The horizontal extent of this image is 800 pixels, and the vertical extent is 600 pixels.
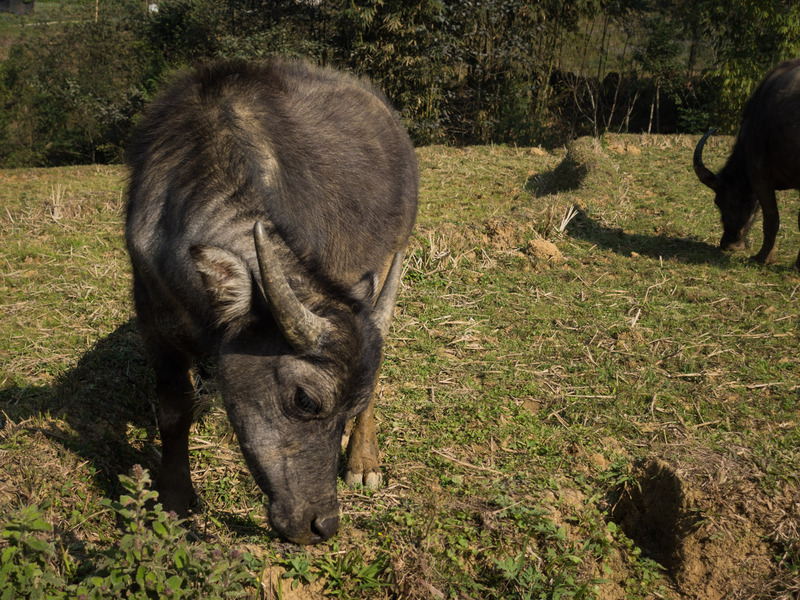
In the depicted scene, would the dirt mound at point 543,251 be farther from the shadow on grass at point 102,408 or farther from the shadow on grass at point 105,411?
the shadow on grass at point 102,408

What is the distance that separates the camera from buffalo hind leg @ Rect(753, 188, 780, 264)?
623 cm

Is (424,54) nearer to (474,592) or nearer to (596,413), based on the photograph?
(596,413)

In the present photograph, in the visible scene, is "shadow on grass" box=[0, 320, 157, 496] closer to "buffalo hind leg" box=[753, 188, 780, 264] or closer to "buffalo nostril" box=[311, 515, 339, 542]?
"buffalo nostril" box=[311, 515, 339, 542]

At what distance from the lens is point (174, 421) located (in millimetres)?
3021

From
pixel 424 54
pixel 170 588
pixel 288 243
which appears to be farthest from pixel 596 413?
pixel 424 54

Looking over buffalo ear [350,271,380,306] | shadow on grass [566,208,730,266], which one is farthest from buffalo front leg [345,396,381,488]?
shadow on grass [566,208,730,266]

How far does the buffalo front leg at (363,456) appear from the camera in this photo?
3312 mm

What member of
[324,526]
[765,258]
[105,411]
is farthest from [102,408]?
[765,258]

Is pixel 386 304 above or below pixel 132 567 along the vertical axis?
above

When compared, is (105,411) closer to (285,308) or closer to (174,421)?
(174,421)

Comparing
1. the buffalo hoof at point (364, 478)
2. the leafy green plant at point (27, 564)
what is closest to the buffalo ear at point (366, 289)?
the buffalo hoof at point (364, 478)

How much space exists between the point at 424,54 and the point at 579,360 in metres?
10.00

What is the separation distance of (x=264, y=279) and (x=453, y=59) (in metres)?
12.5

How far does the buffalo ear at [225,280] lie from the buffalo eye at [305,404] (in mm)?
349
